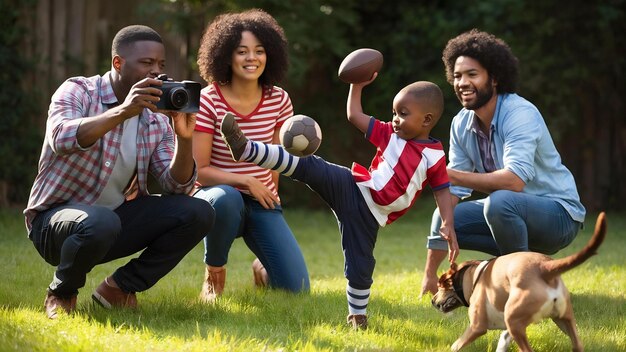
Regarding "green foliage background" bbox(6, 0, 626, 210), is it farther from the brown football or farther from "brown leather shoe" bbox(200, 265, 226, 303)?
the brown football

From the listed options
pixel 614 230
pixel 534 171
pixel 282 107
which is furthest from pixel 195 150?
pixel 614 230

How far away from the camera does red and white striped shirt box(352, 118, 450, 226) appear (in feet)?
12.6

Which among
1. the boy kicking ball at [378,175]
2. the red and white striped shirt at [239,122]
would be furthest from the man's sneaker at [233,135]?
the red and white striped shirt at [239,122]

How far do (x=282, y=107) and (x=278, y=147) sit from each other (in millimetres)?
1299

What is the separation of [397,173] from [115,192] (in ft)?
4.76

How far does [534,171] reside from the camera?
4820 millimetres

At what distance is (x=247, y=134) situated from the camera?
4.86 m

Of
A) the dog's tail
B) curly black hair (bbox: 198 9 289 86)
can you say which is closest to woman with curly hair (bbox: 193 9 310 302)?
curly black hair (bbox: 198 9 289 86)

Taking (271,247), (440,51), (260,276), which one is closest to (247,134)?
(271,247)

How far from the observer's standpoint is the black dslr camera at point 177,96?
3.95m

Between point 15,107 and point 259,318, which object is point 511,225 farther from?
point 15,107

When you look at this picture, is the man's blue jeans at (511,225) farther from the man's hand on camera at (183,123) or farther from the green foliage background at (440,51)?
the green foliage background at (440,51)

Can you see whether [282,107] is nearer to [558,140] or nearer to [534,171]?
[534,171]

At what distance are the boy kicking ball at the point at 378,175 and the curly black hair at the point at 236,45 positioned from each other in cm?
123
